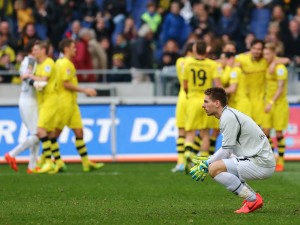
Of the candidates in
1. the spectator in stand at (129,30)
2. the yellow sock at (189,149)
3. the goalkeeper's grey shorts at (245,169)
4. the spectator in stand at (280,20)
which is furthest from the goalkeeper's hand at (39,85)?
the spectator in stand at (280,20)

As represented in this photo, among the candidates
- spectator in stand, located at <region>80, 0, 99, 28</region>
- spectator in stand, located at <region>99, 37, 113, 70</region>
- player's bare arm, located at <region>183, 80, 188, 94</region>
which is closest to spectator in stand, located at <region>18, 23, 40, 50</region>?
spectator in stand, located at <region>99, 37, 113, 70</region>

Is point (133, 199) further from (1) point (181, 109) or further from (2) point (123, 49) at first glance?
(2) point (123, 49)

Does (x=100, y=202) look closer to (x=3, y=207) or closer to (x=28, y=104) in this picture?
(x=3, y=207)

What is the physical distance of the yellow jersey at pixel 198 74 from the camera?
64.2 feet

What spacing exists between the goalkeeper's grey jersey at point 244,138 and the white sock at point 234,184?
0.33 m

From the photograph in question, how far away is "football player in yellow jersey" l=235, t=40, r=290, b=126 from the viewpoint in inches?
823

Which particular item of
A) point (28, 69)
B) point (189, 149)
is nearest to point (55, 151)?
point (28, 69)

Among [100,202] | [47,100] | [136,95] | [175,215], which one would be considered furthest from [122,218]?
[136,95]

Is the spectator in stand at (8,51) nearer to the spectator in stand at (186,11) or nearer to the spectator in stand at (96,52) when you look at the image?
the spectator in stand at (96,52)

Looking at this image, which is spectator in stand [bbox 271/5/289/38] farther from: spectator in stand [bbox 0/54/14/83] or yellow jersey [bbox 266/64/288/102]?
spectator in stand [bbox 0/54/14/83]

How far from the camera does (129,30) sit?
2811cm

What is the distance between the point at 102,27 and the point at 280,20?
15.5ft

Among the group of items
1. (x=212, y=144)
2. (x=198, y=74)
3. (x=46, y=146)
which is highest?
(x=198, y=74)

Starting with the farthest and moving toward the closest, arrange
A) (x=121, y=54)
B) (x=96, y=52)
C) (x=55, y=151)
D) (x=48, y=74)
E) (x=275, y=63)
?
(x=121, y=54)
(x=96, y=52)
(x=275, y=63)
(x=55, y=151)
(x=48, y=74)
